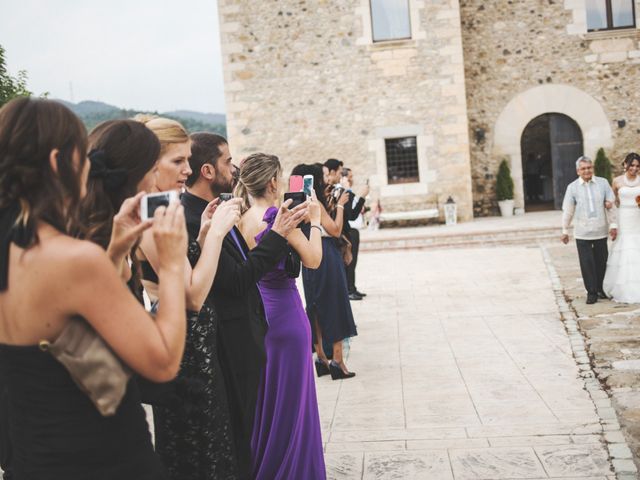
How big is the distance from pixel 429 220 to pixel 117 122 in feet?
49.1

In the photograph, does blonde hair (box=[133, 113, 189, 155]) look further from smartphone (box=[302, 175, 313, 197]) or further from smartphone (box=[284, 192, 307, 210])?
smartphone (box=[302, 175, 313, 197])

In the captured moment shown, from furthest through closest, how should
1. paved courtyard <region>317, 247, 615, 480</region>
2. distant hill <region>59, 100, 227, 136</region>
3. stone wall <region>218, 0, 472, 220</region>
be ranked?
distant hill <region>59, 100, 227, 136</region>, stone wall <region>218, 0, 472, 220</region>, paved courtyard <region>317, 247, 615, 480</region>

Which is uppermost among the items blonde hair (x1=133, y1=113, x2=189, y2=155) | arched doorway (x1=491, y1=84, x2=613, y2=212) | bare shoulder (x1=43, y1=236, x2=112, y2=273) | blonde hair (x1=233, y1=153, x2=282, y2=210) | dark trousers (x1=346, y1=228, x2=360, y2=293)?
arched doorway (x1=491, y1=84, x2=613, y2=212)

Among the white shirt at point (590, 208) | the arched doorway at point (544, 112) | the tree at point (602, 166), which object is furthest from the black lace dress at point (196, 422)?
the tree at point (602, 166)

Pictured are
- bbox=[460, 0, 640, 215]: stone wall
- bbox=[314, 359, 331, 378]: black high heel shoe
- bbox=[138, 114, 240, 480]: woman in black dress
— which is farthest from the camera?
bbox=[460, 0, 640, 215]: stone wall

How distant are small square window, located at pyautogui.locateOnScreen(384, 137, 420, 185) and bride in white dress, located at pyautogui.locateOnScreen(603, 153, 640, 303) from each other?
8824 millimetres

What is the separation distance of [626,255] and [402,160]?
30.6ft

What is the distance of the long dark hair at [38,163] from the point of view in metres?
1.50

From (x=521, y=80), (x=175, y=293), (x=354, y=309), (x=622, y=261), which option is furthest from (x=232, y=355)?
(x=521, y=80)

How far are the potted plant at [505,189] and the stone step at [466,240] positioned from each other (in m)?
3.16

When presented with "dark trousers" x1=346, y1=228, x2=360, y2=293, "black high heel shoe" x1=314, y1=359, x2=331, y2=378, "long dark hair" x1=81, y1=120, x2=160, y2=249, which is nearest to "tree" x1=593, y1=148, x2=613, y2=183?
"dark trousers" x1=346, y1=228, x2=360, y2=293

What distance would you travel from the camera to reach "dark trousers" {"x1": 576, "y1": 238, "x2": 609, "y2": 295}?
25.5ft

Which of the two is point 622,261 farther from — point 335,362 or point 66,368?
point 66,368

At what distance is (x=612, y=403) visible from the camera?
14.8 feet
